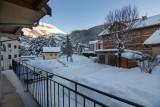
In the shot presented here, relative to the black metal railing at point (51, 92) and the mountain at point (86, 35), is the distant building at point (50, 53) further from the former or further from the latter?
the mountain at point (86, 35)

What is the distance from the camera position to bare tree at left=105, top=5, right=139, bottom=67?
9.25m

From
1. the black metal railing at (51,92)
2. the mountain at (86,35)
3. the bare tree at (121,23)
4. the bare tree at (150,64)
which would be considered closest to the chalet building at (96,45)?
the bare tree at (121,23)

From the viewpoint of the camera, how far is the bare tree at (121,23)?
30.3 ft

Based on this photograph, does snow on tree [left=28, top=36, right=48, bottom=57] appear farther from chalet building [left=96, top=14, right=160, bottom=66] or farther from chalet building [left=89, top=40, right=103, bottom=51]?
chalet building [left=96, top=14, right=160, bottom=66]

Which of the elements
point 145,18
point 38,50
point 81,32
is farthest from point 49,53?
point 81,32

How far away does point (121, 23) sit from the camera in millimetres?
9773

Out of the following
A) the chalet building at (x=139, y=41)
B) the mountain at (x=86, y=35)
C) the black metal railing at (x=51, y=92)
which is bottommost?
the black metal railing at (x=51, y=92)

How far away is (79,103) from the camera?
14.1 ft

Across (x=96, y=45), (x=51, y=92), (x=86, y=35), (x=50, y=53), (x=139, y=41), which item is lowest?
(x=51, y=92)

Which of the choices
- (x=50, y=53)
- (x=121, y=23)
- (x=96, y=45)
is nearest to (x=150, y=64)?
(x=121, y=23)

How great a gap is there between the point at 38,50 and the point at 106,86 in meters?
27.3

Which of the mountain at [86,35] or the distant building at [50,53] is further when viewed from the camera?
the mountain at [86,35]

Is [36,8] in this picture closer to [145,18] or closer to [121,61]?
[121,61]

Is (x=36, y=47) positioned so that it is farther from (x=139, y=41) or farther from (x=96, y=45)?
(x=139, y=41)
